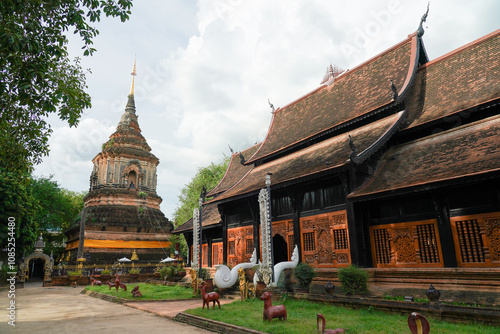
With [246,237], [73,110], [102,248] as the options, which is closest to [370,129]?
[246,237]

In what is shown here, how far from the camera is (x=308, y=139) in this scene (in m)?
14.2

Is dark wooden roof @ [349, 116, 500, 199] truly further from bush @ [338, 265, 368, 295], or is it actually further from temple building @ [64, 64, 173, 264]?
temple building @ [64, 64, 173, 264]

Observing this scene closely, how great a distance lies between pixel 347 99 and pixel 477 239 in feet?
26.3

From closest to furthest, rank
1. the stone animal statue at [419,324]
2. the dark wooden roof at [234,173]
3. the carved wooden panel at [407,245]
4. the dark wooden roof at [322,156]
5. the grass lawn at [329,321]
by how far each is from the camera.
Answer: the stone animal statue at [419,324]
the grass lawn at [329,321]
the carved wooden panel at [407,245]
the dark wooden roof at [322,156]
the dark wooden roof at [234,173]

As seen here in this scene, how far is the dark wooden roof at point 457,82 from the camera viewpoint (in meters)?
10.1

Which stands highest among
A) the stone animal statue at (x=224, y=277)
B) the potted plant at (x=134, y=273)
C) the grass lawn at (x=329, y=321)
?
the stone animal statue at (x=224, y=277)

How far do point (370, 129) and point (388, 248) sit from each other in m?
4.35

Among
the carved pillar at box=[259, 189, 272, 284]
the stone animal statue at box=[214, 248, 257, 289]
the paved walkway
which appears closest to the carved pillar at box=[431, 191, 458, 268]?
the carved pillar at box=[259, 189, 272, 284]

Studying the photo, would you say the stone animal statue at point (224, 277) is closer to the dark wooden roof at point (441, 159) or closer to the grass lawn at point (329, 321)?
the grass lawn at point (329, 321)

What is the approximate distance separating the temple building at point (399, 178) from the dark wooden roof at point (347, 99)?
0.07 m

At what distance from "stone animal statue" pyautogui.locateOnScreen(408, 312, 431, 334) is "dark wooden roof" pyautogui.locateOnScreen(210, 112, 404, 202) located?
5.30 m

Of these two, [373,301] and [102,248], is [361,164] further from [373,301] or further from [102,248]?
[102,248]

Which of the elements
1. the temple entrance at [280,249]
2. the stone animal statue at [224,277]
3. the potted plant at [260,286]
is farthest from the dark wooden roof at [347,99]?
the potted plant at [260,286]

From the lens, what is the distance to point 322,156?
12305 millimetres
